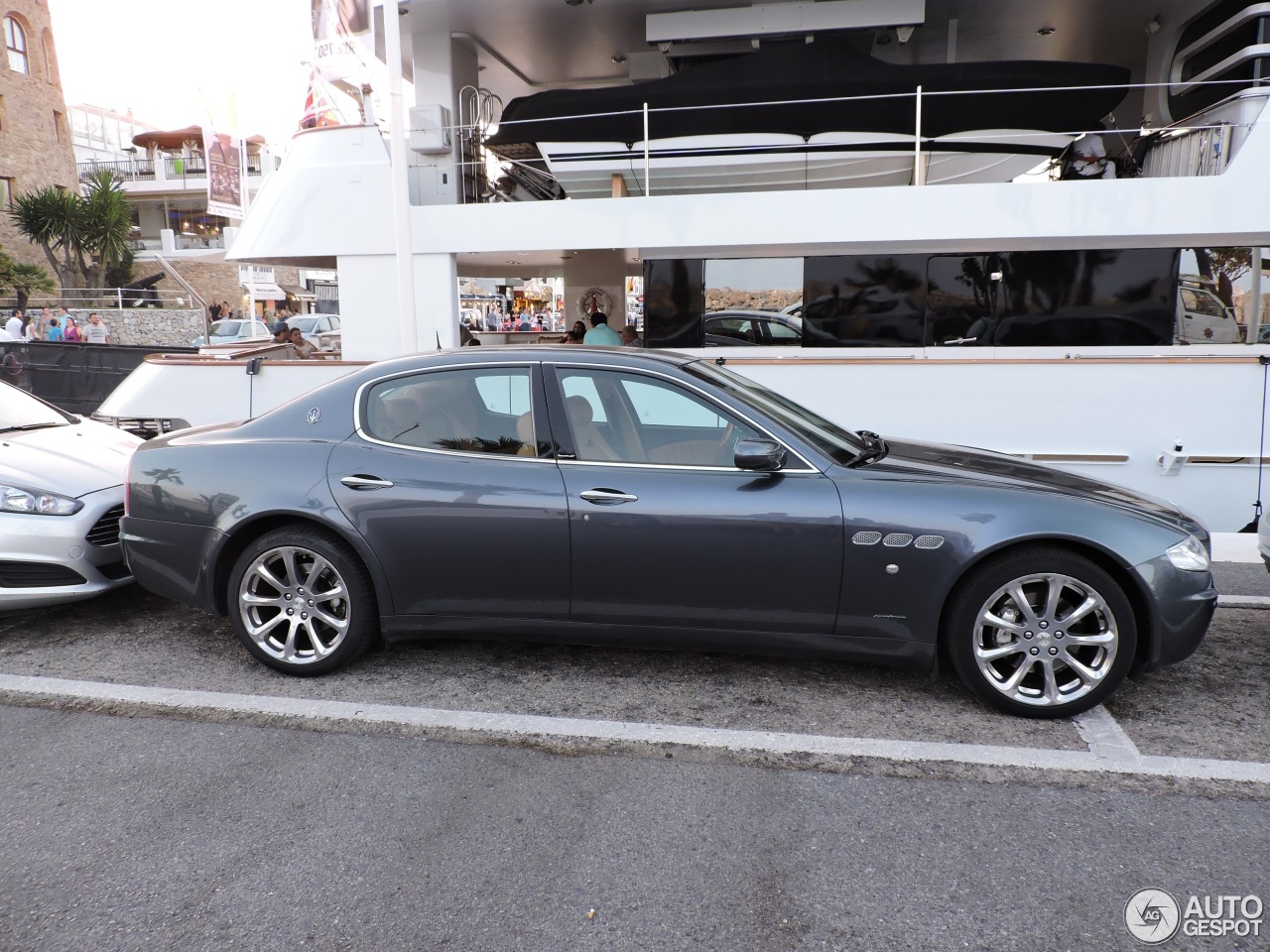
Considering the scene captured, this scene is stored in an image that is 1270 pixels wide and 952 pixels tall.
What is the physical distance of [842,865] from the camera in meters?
2.71

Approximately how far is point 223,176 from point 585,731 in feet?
69.0

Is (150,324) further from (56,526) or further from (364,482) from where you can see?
(364,482)

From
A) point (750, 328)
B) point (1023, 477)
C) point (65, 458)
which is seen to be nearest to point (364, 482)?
point (65, 458)

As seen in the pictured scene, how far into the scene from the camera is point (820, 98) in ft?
29.1

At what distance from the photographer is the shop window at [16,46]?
1489 inches

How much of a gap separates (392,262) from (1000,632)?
24.5 feet

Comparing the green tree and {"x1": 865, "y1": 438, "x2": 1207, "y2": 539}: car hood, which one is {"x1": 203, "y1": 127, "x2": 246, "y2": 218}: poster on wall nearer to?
the green tree

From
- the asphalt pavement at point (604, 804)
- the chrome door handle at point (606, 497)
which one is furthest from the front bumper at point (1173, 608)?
the chrome door handle at point (606, 497)

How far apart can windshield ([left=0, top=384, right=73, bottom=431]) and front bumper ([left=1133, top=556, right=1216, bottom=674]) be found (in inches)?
251

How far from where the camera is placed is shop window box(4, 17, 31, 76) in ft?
124

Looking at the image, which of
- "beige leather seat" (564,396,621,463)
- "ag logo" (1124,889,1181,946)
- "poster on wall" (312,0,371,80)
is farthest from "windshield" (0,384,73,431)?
"ag logo" (1124,889,1181,946)

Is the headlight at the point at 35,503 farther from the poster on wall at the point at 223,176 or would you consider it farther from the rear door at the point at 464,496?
the poster on wall at the point at 223,176

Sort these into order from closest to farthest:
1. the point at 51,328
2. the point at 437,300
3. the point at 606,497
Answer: the point at 606,497 < the point at 437,300 < the point at 51,328

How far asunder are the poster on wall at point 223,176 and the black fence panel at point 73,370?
8.76m
